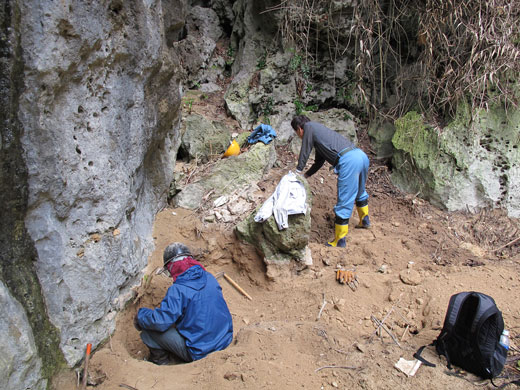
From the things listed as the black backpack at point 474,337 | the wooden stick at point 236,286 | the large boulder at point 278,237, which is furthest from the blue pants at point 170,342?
the black backpack at point 474,337

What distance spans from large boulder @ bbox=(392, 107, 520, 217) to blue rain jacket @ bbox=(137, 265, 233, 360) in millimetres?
3925

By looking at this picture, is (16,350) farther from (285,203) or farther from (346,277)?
(346,277)

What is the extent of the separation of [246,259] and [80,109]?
2.55 m

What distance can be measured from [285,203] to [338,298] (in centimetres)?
118

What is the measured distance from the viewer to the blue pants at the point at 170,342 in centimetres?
317

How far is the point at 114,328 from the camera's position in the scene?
3.45 meters

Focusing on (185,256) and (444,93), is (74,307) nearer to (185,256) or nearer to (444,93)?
(185,256)

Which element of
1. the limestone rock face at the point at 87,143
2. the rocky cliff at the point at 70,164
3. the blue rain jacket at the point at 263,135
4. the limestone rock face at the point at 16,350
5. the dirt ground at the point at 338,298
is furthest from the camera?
the blue rain jacket at the point at 263,135

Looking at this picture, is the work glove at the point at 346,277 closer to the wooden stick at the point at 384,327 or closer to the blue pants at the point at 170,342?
the wooden stick at the point at 384,327

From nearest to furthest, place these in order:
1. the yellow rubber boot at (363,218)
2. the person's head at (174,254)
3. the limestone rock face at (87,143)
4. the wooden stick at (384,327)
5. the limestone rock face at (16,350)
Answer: the limestone rock face at (16,350) < the limestone rock face at (87,143) < the wooden stick at (384,327) < the person's head at (174,254) < the yellow rubber boot at (363,218)

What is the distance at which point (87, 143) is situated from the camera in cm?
306

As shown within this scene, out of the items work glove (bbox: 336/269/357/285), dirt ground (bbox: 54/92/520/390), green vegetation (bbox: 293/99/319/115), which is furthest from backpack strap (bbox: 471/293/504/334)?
green vegetation (bbox: 293/99/319/115)

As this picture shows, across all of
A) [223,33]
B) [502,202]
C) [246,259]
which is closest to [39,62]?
[246,259]

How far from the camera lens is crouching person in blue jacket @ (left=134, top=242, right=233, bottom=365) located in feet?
10.1
